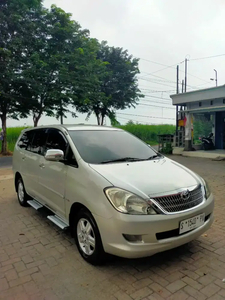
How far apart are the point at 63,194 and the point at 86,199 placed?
62cm

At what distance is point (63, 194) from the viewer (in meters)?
3.11

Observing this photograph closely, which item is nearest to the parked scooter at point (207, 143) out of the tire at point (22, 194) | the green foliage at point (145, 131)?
the tire at point (22, 194)

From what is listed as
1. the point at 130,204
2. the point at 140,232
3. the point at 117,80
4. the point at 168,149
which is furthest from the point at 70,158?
the point at 117,80

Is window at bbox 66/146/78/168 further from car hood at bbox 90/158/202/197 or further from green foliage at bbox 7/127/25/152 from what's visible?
green foliage at bbox 7/127/25/152

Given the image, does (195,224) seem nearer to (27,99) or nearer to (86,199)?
(86,199)

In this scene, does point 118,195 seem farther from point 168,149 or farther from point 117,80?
point 117,80

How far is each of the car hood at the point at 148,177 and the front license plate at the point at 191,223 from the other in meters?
0.34

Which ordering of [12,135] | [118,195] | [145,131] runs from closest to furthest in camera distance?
[118,195], [12,135], [145,131]

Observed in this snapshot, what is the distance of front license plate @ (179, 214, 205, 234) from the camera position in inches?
97.2

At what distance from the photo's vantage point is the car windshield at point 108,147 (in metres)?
3.10

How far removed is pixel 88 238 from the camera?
8.77 feet

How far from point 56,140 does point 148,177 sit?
1694 mm

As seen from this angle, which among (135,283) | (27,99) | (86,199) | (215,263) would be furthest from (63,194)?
(27,99)

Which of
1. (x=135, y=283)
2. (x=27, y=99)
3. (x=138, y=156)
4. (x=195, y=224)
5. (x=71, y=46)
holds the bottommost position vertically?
(x=135, y=283)
